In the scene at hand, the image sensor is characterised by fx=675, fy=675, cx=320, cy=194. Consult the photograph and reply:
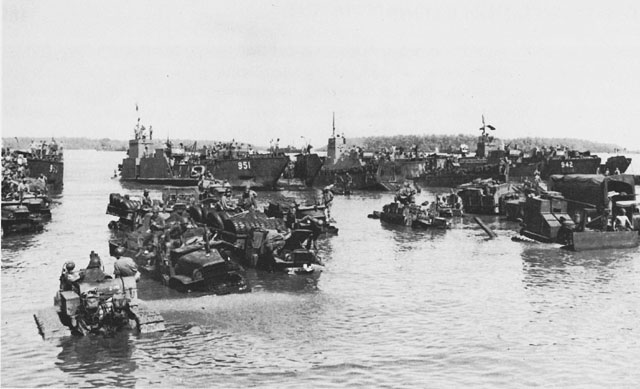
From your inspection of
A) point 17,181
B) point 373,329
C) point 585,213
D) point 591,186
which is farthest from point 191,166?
point 373,329

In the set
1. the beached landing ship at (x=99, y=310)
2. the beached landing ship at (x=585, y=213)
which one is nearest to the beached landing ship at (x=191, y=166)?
the beached landing ship at (x=585, y=213)

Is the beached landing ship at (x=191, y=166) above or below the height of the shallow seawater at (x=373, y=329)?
above

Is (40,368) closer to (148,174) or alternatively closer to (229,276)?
(229,276)

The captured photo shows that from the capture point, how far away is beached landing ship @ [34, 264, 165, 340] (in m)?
13.4

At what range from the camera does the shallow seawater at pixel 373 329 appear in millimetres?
11773

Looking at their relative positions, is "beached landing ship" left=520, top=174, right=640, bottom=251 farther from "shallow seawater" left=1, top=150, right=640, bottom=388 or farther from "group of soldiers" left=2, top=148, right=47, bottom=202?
"group of soldiers" left=2, top=148, right=47, bottom=202

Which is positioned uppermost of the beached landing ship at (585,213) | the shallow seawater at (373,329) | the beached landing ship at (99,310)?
the beached landing ship at (585,213)

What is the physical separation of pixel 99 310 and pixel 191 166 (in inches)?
2639

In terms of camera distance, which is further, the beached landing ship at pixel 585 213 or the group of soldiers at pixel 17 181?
the group of soldiers at pixel 17 181

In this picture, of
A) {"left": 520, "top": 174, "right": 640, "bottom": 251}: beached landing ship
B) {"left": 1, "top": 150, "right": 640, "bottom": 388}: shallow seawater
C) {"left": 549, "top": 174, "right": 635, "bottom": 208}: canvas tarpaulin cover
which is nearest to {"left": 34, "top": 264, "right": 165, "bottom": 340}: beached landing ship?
{"left": 1, "top": 150, "right": 640, "bottom": 388}: shallow seawater

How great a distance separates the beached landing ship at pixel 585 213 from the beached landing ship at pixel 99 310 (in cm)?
1797

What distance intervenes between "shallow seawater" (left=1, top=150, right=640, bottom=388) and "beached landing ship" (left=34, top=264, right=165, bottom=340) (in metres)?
0.26

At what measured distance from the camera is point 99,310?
13.4 m

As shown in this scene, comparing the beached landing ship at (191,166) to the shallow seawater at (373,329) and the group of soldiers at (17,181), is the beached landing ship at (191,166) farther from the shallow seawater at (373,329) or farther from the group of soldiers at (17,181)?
the shallow seawater at (373,329)
